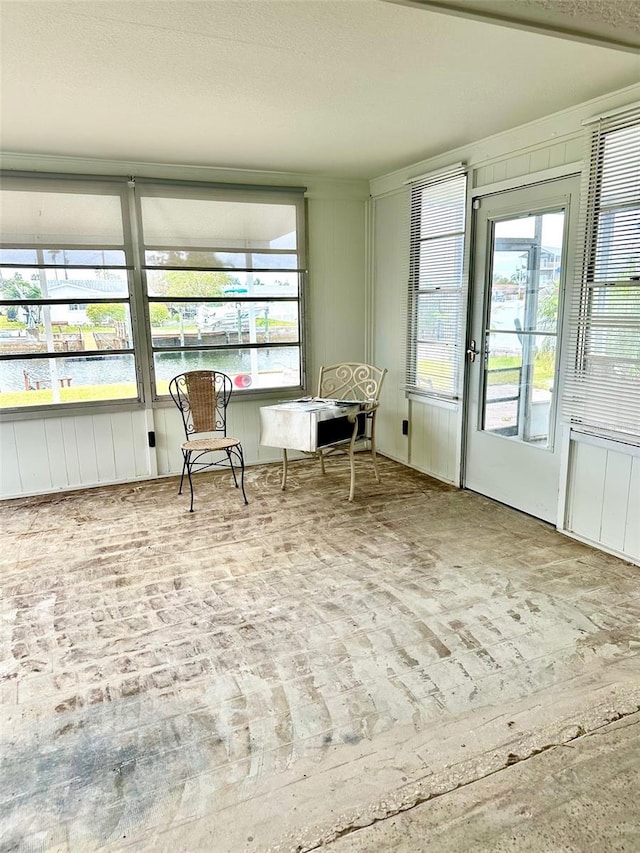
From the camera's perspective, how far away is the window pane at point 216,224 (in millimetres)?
4465

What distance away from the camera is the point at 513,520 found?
12.2ft

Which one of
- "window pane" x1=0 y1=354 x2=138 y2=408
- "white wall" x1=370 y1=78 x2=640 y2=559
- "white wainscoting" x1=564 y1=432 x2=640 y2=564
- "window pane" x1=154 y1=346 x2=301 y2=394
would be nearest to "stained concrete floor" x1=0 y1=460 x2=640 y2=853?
"white wainscoting" x1=564 y1=432 x2=640 y2=564

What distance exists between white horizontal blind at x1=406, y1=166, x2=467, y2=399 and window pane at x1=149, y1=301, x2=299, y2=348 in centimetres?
115

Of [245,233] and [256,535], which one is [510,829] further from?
[245,233]

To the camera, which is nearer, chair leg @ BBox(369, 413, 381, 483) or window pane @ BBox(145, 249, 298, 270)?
chair leg @ BBox(369, 413, 381, 483)

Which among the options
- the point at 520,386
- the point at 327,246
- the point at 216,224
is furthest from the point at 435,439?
the point at 216,224

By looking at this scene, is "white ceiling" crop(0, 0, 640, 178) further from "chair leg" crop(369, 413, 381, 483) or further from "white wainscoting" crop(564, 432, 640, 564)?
"chair leg" crop(369, 413, 381, 483)

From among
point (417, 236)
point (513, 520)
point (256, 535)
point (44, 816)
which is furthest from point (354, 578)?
point (417, 236)

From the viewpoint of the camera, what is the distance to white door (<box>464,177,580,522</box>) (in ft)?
11.4

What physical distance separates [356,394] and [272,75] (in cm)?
288

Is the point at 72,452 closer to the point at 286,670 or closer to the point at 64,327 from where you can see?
the point at 64,327

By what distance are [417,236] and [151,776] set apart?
13.7ft

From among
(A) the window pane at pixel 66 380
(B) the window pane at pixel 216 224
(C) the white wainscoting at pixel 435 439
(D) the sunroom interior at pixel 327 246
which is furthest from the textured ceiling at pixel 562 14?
(A) the window pane at pixel 66 380

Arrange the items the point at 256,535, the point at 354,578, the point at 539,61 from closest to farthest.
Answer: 1. the point at 539,61
2. the point at 354,578
3. the point at 256,535
